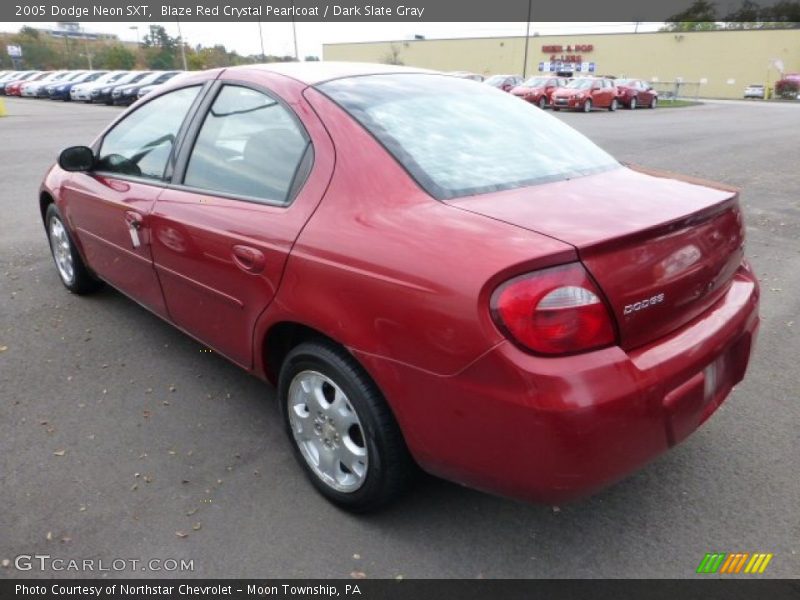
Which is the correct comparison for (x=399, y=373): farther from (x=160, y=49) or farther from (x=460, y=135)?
(x=160, y=49)

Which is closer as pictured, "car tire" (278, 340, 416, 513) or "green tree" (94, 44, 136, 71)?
"car tire" (278, 340, 416, 513)

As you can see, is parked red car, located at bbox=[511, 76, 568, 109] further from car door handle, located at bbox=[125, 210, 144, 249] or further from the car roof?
car door handle, located at bbox=[125, 210, 144, 249]

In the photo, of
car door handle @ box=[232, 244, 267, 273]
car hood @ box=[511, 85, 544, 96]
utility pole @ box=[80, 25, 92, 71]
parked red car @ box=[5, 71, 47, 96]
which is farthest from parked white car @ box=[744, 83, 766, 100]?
utility pole @ box=[80, 25, 92, 71]

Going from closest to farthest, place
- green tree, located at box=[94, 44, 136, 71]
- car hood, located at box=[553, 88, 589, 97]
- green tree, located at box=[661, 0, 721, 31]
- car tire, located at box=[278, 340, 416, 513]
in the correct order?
car tire, located at box=[278, 340, 416, 513] → car hood, located at box=[553, 88, 589, 97] → green tree, located at box=[94, 44, 136, 71] → green tree, located at box=[661, 0, 721, 31]

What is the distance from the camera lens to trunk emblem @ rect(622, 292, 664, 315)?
6.30 feet

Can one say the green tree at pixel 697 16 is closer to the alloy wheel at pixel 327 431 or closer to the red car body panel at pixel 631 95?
the red car body panel at pixel 631 95

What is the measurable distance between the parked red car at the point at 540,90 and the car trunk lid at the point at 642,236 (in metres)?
28.2

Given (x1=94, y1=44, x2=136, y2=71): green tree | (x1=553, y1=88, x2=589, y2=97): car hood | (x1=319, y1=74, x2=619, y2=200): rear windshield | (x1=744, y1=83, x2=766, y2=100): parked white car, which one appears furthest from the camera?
(x1=94, y1=44, x2=136, y2=71): green tree

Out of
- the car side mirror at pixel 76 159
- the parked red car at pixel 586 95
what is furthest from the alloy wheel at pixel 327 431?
the parked red car at pixel 586 95

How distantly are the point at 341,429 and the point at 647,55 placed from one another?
68.7m

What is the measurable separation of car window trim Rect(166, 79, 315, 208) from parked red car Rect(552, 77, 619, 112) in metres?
27.2

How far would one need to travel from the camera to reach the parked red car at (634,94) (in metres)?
32.3

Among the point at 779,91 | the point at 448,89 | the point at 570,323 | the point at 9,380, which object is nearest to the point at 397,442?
the point at 570,323

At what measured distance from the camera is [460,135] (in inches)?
103
